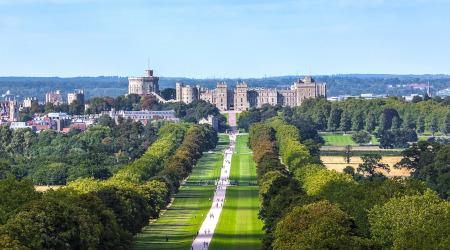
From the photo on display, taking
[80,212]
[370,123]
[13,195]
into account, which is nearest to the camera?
[80,212]

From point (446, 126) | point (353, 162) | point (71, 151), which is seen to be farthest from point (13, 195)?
point (446, 126)

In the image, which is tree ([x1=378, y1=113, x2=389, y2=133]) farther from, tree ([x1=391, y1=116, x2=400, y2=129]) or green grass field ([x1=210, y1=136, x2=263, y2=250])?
green grass field ([x1=210, y1=136, x2=263, y2=250])

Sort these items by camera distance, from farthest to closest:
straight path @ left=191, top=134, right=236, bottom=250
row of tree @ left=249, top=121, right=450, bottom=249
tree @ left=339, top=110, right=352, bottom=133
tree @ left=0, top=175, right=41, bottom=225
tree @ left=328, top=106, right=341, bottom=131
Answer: tree @ left=328, top=106, right=341, bottom=131 → tree @ left=339, top=110, right=352, bottom=133 → straight path @ left=191, top=134, right=236, bottom=250 → tree @ left=0, top=175, right=41, bottom=225 → row of tree @ left=249, top=121, right=450, bottom=249

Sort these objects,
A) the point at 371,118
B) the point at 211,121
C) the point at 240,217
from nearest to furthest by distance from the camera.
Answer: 1. the point at 240,217
2. the point at 371,118
3. the point at 211,121

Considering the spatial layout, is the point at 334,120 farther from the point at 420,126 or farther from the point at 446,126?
the point at 446,126

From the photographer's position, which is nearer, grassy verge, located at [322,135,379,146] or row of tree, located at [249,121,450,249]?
row of tree, located at [249,121,450,249]

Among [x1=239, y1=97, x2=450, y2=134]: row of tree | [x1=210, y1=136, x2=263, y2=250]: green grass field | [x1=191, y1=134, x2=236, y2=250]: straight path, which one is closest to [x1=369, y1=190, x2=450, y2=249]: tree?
[x1=210, y1=136, x2=263, y2=250]: green grass field
